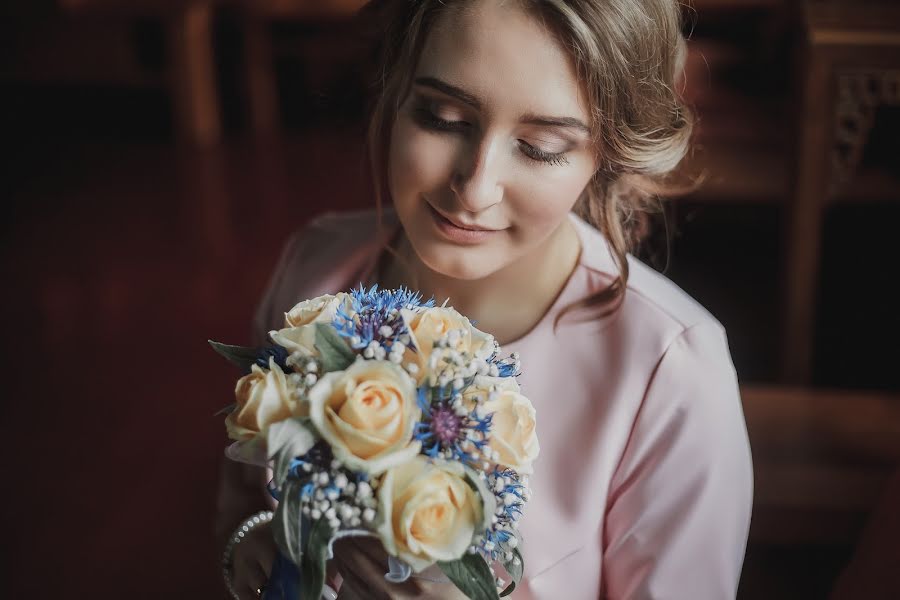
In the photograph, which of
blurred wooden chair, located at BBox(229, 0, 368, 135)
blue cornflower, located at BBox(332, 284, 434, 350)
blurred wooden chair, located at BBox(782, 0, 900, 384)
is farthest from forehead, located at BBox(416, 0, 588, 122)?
blurred wooden chair, located at BBox(229, 0, 368, 135)

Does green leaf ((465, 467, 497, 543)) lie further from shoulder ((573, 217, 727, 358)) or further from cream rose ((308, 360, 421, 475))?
shoulder ((573, 217, 727, 358))

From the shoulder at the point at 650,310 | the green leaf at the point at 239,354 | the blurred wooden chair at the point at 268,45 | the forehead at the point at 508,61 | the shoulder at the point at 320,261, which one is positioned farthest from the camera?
the blurred wooden chair at the point at 268,45

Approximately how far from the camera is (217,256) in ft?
11.7

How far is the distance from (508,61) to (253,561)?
63cm

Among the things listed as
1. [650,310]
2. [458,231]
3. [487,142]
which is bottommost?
[650,310]

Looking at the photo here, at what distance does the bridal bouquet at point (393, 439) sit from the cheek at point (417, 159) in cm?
28

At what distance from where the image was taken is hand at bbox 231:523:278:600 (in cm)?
117

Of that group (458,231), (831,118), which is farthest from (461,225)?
(831,118)

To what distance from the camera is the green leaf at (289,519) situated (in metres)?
0.87

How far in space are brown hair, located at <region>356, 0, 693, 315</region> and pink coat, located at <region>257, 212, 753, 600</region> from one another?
0.23ft

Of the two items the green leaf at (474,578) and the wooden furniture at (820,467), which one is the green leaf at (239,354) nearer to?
the green leaf at (474,578)

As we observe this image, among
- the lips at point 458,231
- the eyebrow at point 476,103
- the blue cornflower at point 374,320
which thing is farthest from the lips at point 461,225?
the blue cornflower at point 374,320

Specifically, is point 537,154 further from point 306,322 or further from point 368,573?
point 368,573

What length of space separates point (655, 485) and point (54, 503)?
66.0 inches
